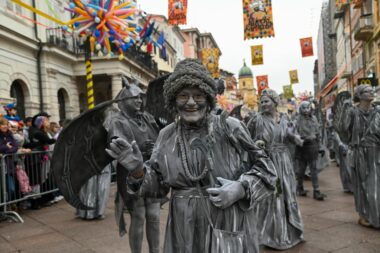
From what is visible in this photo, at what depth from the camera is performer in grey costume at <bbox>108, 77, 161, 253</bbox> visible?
3.52 meters

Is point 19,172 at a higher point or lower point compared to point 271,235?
higher

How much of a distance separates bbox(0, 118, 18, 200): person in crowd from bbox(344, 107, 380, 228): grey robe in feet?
19.2

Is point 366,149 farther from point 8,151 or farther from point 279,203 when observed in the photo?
point 8,151

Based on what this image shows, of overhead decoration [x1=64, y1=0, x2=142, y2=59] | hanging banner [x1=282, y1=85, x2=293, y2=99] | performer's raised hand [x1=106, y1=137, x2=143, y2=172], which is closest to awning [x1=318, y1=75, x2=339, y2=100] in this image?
hanging banner [x1=282, y1=85, x2=293, y2=99]

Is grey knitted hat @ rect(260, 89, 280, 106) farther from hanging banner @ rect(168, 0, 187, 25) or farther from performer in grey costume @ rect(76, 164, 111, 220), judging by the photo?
hanging banner @ rect(168, 0, 187, 25)

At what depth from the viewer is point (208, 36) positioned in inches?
3164

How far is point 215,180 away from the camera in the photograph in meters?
1.97

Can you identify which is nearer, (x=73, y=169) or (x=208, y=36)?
(x=73, y=169)

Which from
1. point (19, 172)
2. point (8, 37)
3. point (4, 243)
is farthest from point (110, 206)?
point (8, 37)

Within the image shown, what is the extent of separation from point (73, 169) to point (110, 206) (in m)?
4.93

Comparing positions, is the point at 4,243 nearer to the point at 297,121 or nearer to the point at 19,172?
the point at 19,172

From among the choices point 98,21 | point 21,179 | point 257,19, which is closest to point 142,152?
point 21,179

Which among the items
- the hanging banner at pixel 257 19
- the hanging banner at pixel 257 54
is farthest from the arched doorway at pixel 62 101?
the hanging banner at pixel 257 19

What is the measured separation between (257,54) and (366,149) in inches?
647
